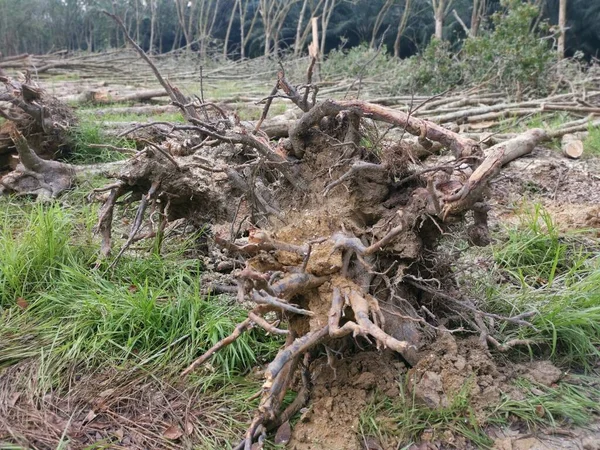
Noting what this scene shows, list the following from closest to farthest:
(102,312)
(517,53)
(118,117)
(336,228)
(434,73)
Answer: (336,228) → (102,312) → (118,117) → (517,53) → (434,73)

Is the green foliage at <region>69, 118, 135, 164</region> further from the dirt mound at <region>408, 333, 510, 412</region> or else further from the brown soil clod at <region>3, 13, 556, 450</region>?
the dirt mound at <region>408, 333, 510, 412</region>

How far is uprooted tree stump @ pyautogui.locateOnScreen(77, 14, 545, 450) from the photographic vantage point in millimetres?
1942

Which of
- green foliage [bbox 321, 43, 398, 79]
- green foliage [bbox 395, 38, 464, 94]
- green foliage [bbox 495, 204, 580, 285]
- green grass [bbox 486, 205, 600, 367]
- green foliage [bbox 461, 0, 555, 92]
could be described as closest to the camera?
green grass [bbox 486, 205, 600, 367]

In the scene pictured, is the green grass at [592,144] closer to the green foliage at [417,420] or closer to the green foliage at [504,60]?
the green foliage at [504,60]

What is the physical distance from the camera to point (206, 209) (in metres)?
3.22

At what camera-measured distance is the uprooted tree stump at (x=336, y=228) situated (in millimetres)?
1942

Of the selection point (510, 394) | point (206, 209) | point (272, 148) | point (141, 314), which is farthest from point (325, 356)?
point (206, 209)

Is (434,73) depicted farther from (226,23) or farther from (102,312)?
(226,23)

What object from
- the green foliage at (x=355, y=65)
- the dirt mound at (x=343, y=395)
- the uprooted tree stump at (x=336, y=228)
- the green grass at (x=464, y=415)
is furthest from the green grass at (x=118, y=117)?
the green foliage at (x=355, y=65)

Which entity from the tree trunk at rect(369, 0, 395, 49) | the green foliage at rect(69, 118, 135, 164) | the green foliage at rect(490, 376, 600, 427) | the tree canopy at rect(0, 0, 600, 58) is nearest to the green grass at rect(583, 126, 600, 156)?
the green foliage at rect(490, 376, 600, 427)

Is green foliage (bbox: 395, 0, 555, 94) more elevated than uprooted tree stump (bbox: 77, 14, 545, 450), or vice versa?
green foliage (bbox: 395, 0, 555, 94)

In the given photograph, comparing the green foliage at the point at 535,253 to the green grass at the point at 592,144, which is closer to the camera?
the green foliage at the point at 535,253

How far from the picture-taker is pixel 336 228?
7.72 ft

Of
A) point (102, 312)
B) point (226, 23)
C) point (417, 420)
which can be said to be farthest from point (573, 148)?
point (226, 23)
